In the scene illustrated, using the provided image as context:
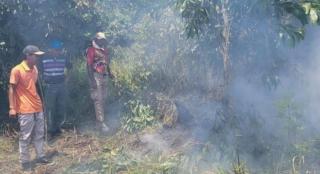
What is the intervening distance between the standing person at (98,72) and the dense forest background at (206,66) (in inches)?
15.9

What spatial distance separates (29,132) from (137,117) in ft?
6.40

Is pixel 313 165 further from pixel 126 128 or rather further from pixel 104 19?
pixel 104 19

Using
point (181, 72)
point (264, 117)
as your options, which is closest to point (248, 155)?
point (264, 117)

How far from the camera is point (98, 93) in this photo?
312 inches

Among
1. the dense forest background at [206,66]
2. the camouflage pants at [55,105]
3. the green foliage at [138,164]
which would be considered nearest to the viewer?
the dense forest background at [206,66]

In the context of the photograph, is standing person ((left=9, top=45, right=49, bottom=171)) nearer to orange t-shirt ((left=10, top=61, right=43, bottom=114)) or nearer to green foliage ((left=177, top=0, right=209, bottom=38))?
orange t-shirt ((left=10, top=61, right=43, bottom=114))

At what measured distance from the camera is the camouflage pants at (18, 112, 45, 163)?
660 cm

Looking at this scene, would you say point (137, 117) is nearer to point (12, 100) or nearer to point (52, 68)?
point (52, 68)

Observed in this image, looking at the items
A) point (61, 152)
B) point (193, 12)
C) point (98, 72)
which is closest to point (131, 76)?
point (98, 72)

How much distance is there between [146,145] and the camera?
278 inches

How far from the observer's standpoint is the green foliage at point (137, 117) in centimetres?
A: 778

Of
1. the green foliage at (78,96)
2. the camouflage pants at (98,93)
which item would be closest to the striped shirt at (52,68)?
the camouflage pants at (98,93)

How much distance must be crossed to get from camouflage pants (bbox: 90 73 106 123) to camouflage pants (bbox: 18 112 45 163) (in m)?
1.35

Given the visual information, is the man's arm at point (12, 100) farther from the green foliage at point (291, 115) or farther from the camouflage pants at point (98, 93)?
the green foliage at point (291, 115)
